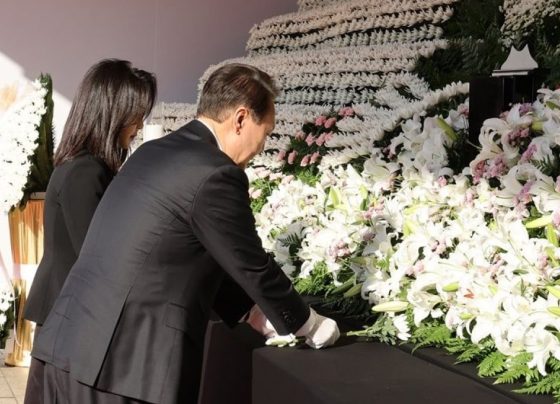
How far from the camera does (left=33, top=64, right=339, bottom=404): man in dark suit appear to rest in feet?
7.63

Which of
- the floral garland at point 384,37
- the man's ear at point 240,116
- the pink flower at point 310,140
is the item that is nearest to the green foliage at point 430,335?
the man's ear at point 240,116

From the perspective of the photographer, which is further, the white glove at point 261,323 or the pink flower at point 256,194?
the pink flower at point 256,194

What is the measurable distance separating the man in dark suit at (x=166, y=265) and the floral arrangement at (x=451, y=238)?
0.43 meters

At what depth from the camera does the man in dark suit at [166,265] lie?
2.33 m

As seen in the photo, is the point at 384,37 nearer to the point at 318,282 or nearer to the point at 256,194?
the point at 256,194

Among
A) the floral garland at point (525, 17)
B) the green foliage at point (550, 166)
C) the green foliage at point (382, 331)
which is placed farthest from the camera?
the floral garland at point (525, 17)

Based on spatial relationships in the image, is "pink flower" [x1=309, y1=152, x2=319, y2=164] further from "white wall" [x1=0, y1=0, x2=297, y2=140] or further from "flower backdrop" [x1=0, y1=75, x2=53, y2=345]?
"white wall" [x1=0, y1=0, x2=297, y2=140]

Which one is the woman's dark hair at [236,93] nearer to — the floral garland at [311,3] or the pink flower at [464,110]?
the pink flower at [464,110]

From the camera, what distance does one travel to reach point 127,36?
724cm

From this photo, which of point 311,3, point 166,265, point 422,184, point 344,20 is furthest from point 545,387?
point 311,3

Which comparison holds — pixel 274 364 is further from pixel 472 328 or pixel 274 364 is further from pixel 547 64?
pixel 547 64

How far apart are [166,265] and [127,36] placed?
16.8 feet

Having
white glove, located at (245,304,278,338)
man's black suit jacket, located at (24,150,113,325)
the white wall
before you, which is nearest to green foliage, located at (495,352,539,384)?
white glove, located at (245,304,278,338)

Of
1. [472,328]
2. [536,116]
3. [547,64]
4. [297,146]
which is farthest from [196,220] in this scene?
[297,146]
